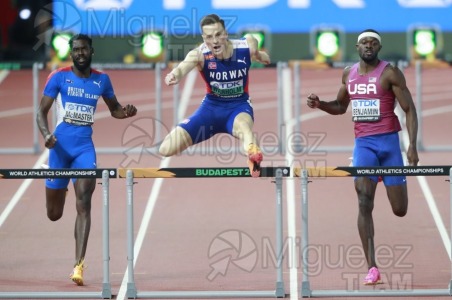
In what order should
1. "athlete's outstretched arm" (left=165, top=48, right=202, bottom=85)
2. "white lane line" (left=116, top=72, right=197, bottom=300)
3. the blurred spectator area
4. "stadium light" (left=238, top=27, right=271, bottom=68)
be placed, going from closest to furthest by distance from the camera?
"athlete's outstretched arm" (left=165, top=48, right=202, bottom=85) → "white lane line" (left=116, top=72, right=197, bottom=300) → "stadium light" (left=238, top=27, right=271, bottom=68) → the blurred spectator area

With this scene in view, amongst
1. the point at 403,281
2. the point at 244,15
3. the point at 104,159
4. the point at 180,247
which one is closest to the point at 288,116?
the point at 244,15

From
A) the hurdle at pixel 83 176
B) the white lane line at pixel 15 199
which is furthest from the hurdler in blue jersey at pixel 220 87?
the white lane line at pixel 15 199

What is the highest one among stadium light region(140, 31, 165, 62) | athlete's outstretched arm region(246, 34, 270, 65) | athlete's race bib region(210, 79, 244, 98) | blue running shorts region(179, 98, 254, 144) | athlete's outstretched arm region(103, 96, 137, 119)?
stadium light region(140, 31, 165, 62)

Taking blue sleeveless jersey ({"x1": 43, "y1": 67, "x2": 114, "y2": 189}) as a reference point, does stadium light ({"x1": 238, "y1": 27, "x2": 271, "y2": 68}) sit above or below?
above

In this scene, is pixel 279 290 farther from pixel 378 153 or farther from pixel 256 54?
pixel 256 54

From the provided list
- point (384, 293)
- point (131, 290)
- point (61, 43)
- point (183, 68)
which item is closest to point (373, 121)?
point (384, 293)

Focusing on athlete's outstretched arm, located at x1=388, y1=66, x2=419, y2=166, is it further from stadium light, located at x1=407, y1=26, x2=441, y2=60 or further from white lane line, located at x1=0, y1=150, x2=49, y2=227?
stadium light, located at x1=407, y1=26, x2=441, y2=60

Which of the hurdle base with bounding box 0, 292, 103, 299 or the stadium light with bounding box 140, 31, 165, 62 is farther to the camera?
the stadium light with bounding box 140, 31, 165, 62

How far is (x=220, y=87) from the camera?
1112 centimetres

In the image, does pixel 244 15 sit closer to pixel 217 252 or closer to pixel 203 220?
pixel 203 220

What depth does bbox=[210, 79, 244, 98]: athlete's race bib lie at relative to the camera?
11.1 meters

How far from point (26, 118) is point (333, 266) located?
820 centimetres

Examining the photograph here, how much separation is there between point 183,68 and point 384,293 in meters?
2.41

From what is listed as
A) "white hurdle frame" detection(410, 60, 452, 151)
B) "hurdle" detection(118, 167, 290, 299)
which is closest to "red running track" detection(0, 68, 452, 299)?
"white hurdle frame" detection(410, 60, 452, 151)
